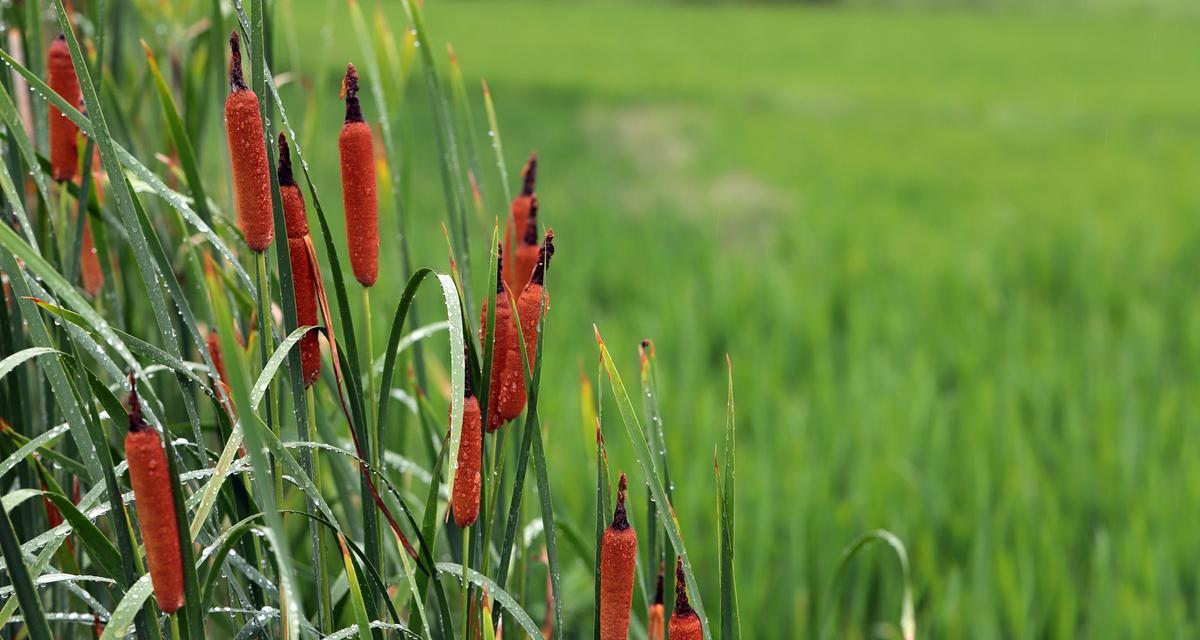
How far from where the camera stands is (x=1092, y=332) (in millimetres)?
2484

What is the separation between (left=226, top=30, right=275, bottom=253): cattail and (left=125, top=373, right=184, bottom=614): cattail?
0.29 feet

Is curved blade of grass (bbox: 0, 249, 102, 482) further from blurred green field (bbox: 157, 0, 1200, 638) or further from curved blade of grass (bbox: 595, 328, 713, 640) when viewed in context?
blurred green field (bbox: 157, 0, 1200, 638)


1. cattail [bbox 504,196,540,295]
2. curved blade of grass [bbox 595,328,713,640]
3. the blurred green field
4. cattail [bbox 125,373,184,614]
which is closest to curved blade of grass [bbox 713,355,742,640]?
curved blade of grass [bbox 595,328,713,640]

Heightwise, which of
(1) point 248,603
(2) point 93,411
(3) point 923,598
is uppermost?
(2) point 93,411

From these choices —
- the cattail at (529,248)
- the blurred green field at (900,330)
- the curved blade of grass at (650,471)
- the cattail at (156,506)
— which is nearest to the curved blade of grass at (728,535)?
the curved blade of grass at (650,471)

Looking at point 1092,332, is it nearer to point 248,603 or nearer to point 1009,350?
point 1009,350

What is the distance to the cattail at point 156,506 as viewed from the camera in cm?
37

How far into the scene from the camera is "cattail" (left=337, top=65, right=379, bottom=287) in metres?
0.46

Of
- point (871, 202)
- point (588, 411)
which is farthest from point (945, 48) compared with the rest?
point (588, 411)

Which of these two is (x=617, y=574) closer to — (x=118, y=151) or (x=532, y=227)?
(x=532, y=227)

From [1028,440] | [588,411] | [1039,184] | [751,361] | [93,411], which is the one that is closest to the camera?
[93,411]

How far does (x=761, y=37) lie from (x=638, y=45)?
1.86 m

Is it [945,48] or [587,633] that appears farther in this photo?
[945,48]

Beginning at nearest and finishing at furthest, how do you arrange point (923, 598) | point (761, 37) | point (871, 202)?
1. point (923, 598)
2. point (871, 202)
3. point (761, 37)
